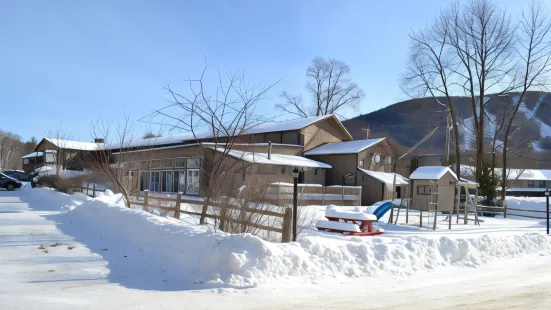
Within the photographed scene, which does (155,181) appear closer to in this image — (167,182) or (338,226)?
(167,182)

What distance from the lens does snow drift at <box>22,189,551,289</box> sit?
7773mm

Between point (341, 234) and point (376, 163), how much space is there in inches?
1003

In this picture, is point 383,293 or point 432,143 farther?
point 432,143

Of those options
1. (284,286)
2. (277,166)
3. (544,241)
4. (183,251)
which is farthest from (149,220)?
(277,166)

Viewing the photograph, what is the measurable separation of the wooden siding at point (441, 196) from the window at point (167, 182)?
2176 centimetres

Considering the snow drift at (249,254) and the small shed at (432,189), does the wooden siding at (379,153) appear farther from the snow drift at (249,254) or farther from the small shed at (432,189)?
the snow drift at (249,254)

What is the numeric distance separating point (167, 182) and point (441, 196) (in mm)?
23709

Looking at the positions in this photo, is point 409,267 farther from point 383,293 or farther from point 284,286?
point 284,286

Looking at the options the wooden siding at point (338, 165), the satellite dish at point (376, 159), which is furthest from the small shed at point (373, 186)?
the satellite dish at point (376, 159)

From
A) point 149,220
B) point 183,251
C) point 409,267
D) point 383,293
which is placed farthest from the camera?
point 149,220

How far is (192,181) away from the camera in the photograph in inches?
1339

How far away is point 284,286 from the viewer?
7.52m

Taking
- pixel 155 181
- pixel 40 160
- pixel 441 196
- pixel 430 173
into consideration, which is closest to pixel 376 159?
pixel 430 173

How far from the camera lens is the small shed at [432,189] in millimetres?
20453
